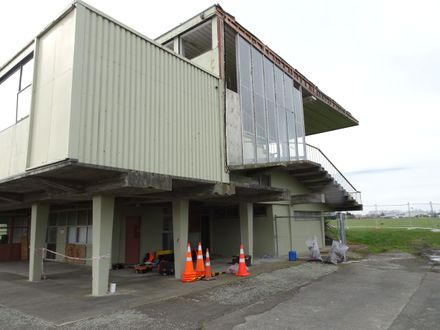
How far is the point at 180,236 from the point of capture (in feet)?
35.6

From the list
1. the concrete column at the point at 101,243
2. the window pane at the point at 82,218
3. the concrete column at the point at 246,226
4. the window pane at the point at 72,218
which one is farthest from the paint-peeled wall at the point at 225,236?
the concrete column at the point at 101,243

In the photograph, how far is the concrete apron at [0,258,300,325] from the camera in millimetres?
7270

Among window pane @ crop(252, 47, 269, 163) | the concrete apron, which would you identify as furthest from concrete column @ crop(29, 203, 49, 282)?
window pane @ crop(252, 47, 269, 163)

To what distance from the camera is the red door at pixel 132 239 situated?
1484cm

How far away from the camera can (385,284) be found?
979cm

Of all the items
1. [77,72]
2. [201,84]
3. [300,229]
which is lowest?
[300,229]

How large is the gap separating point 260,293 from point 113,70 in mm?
6737

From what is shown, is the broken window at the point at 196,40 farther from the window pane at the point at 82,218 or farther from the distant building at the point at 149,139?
the window pane at the point at 82,218

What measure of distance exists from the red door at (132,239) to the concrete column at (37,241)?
394cm

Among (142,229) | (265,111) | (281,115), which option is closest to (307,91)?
(281,115)

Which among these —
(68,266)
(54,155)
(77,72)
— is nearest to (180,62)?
(77,72)

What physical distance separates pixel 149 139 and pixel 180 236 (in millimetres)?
3649

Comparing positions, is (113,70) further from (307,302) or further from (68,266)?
(68,266)

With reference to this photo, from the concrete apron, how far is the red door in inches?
59.7
